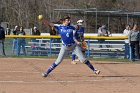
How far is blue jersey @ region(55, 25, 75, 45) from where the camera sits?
1623 cm

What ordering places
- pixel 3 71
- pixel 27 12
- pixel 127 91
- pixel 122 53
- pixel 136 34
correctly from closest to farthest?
pixel 127 91
pixel 3 71
pixel 136 34
pixel 122 53
pixel 27 12

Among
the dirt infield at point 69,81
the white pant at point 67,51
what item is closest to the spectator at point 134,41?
the dirt infield at point 69,81

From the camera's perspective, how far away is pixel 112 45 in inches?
1088

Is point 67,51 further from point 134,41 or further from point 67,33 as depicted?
point 134,41

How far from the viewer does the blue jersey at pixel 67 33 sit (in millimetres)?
16234

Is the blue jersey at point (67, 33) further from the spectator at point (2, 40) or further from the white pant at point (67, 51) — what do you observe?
the spectator at point (2, 40)

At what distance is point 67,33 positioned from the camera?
16250 millimetres

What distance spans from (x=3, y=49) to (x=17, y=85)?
565 inches

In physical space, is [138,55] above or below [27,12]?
below

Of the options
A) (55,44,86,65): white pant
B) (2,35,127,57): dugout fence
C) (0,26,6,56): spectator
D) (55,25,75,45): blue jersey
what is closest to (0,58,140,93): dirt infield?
(55,44,86,65): white pant

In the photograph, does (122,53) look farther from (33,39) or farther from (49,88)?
(49,88)

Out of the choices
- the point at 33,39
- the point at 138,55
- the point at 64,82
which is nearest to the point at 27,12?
the point at 33,39

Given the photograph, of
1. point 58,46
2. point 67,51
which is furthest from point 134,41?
point 67,51

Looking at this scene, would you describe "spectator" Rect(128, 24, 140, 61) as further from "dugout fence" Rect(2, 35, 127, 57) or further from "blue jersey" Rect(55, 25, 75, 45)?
"blue jersey" Rect(55, 25, 75, 45)
